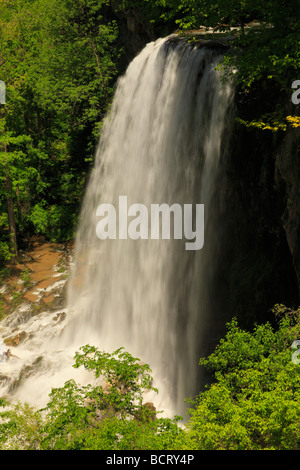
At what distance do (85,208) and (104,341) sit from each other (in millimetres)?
9224

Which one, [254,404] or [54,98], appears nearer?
[254,404]

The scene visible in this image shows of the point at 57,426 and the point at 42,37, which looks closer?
the point at 57,426

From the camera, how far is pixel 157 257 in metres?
16.6

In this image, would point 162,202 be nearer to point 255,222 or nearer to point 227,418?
point 255,222

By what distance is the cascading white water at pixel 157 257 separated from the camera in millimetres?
14133

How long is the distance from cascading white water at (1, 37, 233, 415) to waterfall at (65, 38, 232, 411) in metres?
0.04

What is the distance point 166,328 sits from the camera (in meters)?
15.7

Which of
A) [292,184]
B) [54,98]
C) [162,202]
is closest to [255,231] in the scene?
[292,184]

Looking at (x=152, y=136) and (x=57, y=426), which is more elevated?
(x=152, y=136)

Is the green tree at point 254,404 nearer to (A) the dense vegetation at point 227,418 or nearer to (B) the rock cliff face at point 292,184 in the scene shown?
(A) the dense vegetation at point 227,418

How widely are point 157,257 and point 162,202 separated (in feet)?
6.79
